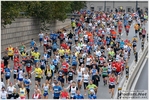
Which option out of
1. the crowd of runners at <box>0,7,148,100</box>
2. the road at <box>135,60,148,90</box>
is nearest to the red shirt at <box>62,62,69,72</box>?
the crowd of runners at <box>0,7,148,100</box>

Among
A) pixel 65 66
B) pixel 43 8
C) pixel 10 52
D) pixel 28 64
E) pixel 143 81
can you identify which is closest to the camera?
pixel 65 66

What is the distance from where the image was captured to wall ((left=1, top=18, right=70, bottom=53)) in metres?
38.8

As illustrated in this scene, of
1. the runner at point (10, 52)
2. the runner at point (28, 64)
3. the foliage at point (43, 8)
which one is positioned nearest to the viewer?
the runner at point (28, 64)

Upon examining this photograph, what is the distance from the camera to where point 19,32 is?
137ft

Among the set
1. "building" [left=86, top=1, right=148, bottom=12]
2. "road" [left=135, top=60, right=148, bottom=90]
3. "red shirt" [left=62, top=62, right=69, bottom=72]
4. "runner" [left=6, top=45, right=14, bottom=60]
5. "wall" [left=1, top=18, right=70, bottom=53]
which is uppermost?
"building" [left=86, top=1, right=148, bottom=12]

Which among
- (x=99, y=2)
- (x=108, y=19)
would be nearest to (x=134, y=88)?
(x=108, y=19)

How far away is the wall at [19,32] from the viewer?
38.8 meters

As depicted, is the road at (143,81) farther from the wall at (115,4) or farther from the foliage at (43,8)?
the wall at (115,4)

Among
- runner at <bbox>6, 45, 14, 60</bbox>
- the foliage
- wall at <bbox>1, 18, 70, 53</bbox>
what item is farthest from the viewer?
wall at <bbox>1, 18, 70, 53</bbox>

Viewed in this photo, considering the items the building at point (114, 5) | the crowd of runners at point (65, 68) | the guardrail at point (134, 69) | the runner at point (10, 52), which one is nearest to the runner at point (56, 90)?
the crowd of runners at point (65, 68)

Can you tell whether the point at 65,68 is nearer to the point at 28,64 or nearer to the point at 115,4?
the point at 28,64

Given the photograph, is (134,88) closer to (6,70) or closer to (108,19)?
(6,70)

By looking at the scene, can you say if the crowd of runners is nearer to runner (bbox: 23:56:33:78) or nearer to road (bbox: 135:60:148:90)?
runner (bbox: 23:56:33:78)

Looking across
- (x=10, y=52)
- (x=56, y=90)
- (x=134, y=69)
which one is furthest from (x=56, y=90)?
(x=134, y=69)
